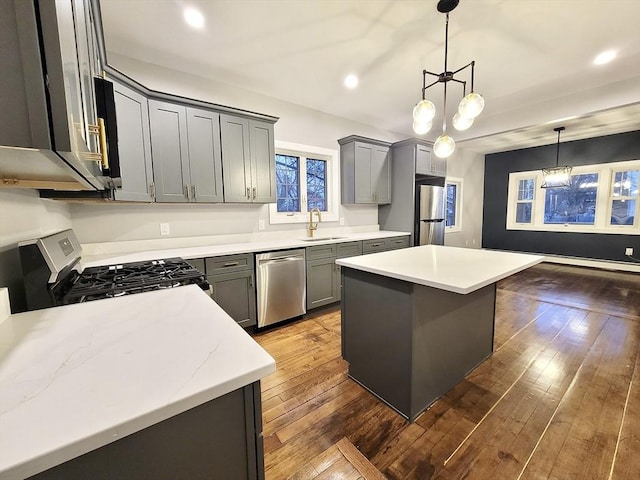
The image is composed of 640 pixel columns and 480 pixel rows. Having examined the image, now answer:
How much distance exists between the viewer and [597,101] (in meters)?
3.49

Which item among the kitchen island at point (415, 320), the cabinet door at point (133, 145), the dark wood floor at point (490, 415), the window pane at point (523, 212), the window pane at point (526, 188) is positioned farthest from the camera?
the window pane at point (523, 212)

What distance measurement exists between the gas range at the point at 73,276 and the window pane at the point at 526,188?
7352mm

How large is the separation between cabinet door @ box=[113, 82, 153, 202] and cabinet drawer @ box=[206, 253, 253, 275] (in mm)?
788

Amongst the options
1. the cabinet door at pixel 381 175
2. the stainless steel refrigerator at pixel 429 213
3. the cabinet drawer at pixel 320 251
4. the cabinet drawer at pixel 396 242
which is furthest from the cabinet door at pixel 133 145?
the stainless steel refrigerator at pixel 429 213

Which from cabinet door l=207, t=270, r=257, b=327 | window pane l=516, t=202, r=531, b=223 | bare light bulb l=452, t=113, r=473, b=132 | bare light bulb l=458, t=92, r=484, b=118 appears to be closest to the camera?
bare light bulb l=458, t=92, r=484, b=118

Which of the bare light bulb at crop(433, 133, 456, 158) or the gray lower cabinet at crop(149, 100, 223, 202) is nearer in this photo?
the bare light bulb at crop(433, 133, 456, 158)

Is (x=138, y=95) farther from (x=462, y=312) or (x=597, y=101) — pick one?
(x=597, y=101)

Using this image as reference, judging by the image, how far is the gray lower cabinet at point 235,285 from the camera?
2478 millimetres

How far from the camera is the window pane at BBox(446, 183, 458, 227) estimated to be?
6078mm

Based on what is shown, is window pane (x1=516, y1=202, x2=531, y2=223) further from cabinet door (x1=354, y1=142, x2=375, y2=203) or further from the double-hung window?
cabinet door (x1=354, y1=142, x2=375, y2=203)

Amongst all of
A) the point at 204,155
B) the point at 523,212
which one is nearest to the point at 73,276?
the point at 204,155

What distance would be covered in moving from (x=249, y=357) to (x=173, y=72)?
3.22 m

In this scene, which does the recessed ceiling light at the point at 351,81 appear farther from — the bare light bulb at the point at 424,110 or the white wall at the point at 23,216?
the white wall at the point at 23,216

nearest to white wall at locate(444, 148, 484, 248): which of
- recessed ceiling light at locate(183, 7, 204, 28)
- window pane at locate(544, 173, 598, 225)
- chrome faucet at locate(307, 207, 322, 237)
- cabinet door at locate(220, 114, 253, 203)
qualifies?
window pane at locate(544, 173, 598, 225)
